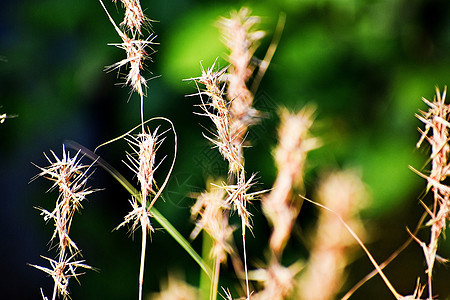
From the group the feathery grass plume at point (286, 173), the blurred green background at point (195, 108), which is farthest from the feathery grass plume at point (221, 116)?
the blurred green background at point (195, 108)

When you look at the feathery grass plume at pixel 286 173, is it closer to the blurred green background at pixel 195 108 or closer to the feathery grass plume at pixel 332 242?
the feathery grass plume at pixel 332 242

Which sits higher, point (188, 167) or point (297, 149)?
point (297, 149)

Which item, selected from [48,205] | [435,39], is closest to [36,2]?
[48,205]

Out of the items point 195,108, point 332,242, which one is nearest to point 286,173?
point 332,242

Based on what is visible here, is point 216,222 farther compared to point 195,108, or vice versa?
point 195,108

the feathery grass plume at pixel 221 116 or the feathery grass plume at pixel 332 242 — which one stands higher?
the feathery grass plume at pixel 221 116

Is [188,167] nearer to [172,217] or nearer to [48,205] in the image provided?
[172,217]

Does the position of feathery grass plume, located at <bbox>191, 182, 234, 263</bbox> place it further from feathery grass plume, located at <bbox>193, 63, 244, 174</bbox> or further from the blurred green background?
the blurred green background

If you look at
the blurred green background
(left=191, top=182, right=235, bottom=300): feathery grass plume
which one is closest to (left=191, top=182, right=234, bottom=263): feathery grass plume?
(left=191, top=182, right=235, bottom=300): feathery grass plume

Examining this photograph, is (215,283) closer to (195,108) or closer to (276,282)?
(276,282)
